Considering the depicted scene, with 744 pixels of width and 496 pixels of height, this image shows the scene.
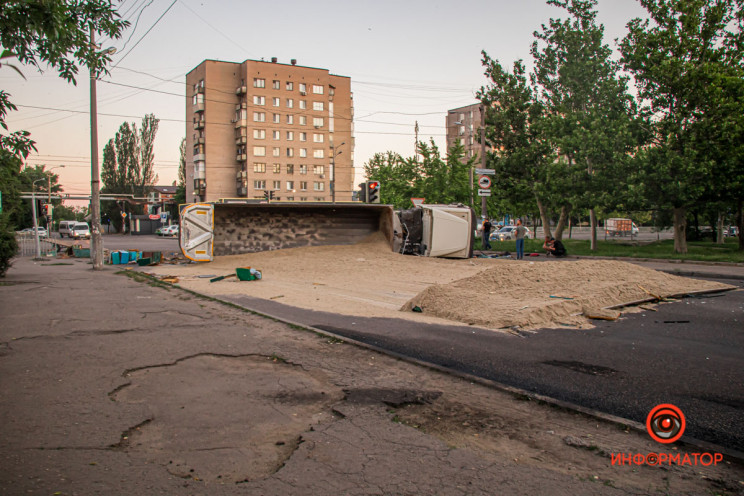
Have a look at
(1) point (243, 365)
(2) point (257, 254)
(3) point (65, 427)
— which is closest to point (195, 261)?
(2) point (257, 254)

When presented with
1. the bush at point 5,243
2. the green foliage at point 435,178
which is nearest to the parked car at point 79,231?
the green foliage at point 435,178

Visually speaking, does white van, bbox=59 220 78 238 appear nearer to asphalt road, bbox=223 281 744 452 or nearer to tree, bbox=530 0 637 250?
tree, bbox=530 0 637 250

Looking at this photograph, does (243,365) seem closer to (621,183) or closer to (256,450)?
(256,450)

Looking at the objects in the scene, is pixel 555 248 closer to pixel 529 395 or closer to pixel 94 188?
pixel 94 188

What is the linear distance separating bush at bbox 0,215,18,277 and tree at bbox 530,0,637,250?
24.7 meters

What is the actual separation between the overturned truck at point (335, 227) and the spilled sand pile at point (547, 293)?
10416 millimetres

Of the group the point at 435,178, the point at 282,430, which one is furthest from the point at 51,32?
the point at 435,178

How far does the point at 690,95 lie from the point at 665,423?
23.7m

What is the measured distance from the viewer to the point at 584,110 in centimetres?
3197

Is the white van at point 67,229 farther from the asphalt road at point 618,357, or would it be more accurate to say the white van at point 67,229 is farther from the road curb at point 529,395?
the road curb at point 529,395

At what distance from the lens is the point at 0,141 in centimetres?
465

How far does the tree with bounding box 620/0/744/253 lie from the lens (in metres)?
22.2

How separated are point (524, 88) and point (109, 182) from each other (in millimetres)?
73599

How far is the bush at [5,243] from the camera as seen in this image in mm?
15992
